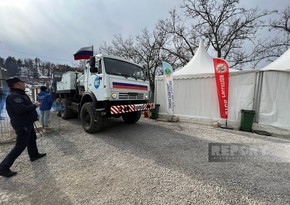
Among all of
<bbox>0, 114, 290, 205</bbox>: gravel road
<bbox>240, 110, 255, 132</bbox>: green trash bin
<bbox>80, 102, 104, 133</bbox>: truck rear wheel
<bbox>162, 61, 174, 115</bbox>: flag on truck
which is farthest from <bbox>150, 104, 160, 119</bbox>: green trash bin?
<bbox>240, 110, 255, 132</bbox>: green trash bin

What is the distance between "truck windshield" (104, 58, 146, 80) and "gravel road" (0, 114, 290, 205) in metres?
2.27

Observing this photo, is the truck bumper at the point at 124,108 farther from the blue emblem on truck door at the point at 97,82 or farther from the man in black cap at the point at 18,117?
the man in black cap at the point at 18,117

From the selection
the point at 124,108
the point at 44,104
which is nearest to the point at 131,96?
the point at 124,108

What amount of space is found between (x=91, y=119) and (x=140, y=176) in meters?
2.88

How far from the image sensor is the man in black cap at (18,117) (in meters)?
2.92

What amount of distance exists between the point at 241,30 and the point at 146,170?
706 inches

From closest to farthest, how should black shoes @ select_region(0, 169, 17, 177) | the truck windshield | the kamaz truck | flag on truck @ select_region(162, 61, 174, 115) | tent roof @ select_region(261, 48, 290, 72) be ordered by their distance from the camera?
black shoes @ select_region(0, 169, 17, 177)
the kamaz truck
the truck windshield
tent roof @ select_region(261, 48, 290, 72)
flag on truck @ select_region(162, 61, 174, 115)

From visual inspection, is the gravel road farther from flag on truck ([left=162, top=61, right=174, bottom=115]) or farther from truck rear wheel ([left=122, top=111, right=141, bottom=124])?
flag on truck ([left=162, top=61, right=174, bottom=115])

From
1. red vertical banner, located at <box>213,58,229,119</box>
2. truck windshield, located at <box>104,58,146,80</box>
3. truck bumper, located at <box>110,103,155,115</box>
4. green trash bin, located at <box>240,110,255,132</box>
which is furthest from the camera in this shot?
red vertical banner, located at <box>213,58,229,119</box>

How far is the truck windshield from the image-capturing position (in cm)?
480

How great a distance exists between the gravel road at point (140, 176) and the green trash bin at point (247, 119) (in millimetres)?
1358

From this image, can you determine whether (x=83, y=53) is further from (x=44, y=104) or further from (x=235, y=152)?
(x=235, y=152)

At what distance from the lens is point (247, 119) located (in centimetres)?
604

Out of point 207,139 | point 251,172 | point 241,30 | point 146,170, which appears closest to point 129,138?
point 146,170
